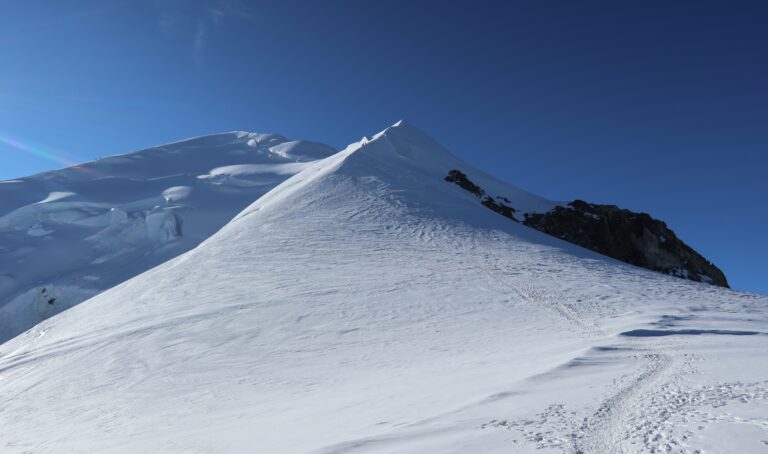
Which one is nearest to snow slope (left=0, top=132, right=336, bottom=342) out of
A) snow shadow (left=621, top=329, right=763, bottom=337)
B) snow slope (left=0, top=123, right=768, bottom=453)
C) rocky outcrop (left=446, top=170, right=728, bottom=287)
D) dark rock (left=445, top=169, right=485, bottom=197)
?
snow slope (left=0, top=123, right=768, bottom=453)

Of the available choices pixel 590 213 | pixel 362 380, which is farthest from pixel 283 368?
pixel 590 213

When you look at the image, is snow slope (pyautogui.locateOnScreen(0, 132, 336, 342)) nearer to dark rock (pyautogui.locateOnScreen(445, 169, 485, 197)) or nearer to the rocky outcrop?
dark rock (pyautogui.locateOnScreen(445, 169, 485, 197))

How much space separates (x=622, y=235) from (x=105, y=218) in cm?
4911

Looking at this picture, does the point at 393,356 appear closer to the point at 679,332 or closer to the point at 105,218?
the point at 679,332

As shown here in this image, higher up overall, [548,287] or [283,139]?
[283,139]

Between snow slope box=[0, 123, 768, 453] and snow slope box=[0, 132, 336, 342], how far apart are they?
16028mm

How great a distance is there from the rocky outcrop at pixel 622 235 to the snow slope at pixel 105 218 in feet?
85.9

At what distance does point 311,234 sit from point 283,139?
73.5 metres

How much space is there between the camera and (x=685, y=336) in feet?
34.8

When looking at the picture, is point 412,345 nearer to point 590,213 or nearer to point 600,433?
point 600,433

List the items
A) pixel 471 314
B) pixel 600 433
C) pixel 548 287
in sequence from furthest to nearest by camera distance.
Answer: pixel 548 287
pixel 471 314
pixel 600 433

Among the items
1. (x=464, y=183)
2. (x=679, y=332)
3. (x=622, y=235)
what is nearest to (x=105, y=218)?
(x=464, y=183)

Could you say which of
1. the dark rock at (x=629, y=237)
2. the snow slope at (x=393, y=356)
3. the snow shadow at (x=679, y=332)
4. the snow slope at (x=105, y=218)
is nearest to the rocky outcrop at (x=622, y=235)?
the dark rock at (x=629, y=237)

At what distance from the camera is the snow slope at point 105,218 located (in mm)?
35469
